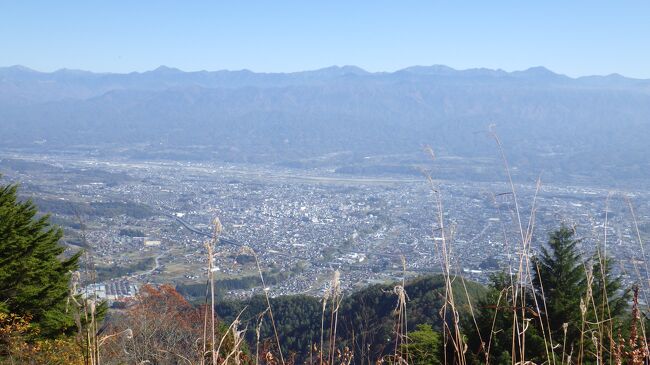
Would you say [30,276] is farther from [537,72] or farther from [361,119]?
[537,72]

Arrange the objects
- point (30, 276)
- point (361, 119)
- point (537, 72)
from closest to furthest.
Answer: point (30, 276) < point (361, 119) < point (537, 72)

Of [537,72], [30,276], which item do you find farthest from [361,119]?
[30,276]

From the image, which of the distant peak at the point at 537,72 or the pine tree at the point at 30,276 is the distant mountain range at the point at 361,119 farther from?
the pine tree at the point at 30,276

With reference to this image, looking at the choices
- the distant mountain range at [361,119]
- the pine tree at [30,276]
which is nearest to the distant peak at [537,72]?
the distant mountain range at [361,119]

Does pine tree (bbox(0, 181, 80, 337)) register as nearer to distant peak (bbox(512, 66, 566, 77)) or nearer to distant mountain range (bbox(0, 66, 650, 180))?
distant mountain range (bbox(0, 66, 650, 180))

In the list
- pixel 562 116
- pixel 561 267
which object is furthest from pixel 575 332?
pixel 562 116

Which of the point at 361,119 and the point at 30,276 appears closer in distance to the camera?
the point at 30,276
